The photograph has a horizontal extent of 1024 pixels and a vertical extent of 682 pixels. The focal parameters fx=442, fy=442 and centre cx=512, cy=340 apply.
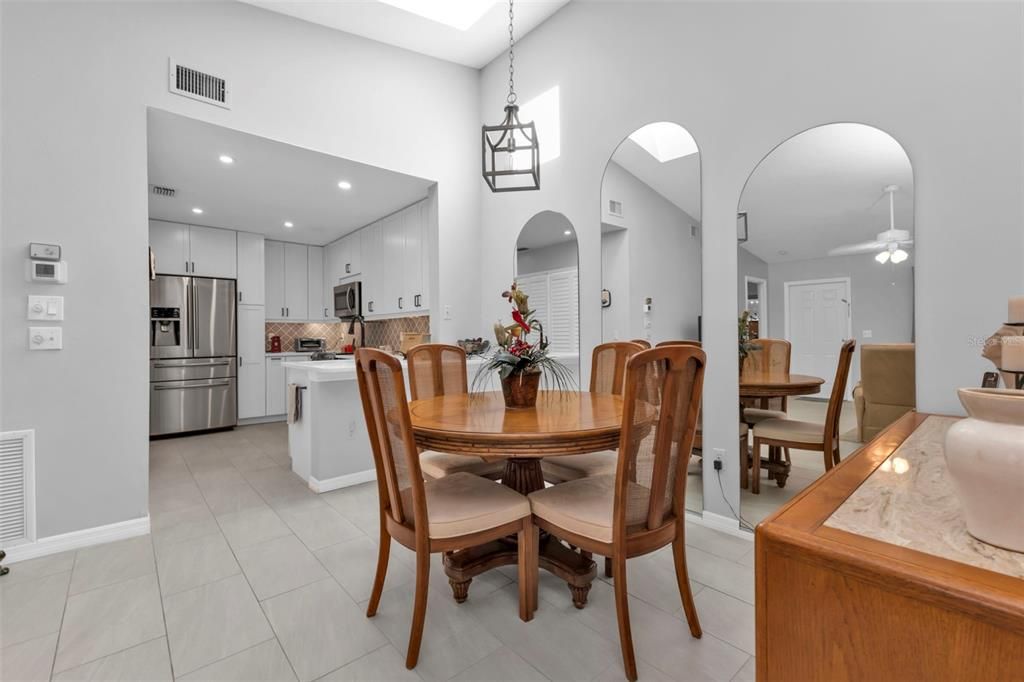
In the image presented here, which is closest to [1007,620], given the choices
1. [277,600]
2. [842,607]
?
[842,607]

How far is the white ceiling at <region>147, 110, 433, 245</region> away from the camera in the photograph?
3.15m

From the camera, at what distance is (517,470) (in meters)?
2.07

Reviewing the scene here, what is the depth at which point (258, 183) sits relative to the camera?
13.1 ft

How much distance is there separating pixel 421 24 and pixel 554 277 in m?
2.25

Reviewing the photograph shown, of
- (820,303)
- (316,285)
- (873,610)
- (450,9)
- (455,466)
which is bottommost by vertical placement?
(455,466)

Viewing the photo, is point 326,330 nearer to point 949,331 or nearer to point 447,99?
point 447,99

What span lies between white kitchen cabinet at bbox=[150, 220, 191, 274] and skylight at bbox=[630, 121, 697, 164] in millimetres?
5173

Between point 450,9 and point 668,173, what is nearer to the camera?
point 668,173

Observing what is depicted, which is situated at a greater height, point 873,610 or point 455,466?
point 873,610

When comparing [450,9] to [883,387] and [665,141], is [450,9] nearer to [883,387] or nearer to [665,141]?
[665,141]

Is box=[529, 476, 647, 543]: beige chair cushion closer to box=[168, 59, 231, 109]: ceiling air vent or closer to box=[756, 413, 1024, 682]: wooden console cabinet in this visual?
box=[756, 413, 1024, 682]: wooden console cabinet

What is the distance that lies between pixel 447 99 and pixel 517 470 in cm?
353

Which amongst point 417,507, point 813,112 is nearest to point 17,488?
point 417,507

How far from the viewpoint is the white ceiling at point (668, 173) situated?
8.71 ft
